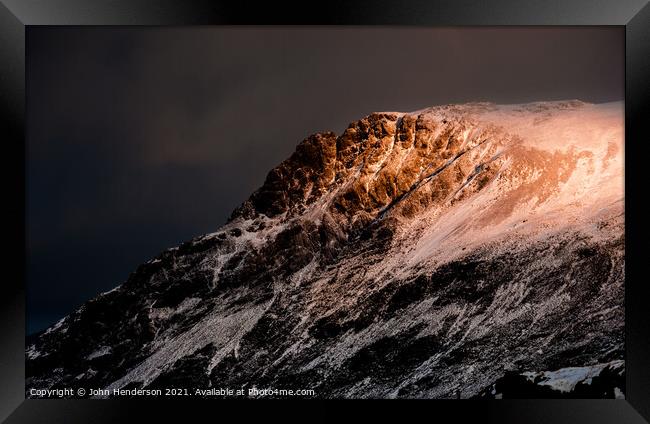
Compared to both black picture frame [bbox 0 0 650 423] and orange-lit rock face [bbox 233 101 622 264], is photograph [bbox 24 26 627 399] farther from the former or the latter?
black picture frame [bbox 0 0 650 423]

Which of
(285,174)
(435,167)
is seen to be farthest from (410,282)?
(285,174)

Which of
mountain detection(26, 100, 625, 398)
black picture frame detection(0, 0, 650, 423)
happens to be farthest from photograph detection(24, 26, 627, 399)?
black picture frame detection(0, 0, 650, 423)

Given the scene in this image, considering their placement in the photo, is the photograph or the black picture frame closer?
the black picture frame
